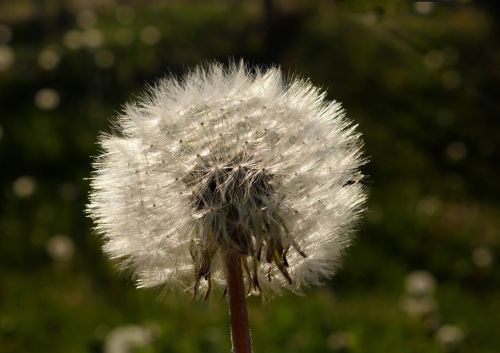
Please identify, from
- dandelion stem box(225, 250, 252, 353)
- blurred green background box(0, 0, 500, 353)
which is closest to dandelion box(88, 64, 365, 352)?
dandelion stem box(225, 250, 252, 353)

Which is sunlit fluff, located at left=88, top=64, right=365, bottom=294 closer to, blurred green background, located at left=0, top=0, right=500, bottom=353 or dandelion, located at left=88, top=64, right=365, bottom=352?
dandelion, located at left=88, top=64, right=365, bottom=352

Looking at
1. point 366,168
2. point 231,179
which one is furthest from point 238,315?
point 366,168

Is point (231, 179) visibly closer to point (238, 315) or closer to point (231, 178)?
point (231, 178)

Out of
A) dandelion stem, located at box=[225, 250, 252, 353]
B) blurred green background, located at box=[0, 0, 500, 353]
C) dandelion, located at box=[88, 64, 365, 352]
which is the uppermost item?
blurred green background, located at box=[0, 0, 500, 353]

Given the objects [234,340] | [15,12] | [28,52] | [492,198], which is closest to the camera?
[234,340]

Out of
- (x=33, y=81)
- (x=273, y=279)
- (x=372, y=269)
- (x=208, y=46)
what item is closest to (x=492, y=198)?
(x=372, y=269)

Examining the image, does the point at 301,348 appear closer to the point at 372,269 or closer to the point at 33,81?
the point at 372,269

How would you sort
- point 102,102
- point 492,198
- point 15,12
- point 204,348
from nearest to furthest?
point 204,348, point 492,198, point 102,102, point 15,12

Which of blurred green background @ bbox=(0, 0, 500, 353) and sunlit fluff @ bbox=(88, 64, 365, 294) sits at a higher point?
blurred green background @ bbox=(0, 0, 500, 353)

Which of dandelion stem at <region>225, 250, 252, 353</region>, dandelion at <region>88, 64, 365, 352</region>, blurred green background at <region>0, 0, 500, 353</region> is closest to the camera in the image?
dandelion stem at <region>225, 250, 252, 353</region>
